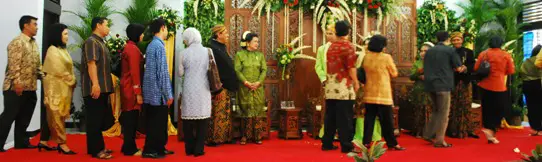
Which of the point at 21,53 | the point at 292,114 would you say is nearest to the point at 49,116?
the point at 21,53

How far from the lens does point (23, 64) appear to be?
488cm

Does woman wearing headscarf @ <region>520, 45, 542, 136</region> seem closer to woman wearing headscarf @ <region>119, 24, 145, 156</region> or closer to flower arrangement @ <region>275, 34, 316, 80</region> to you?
flower arrangement @ <region>275, 34, 316, 80</region>

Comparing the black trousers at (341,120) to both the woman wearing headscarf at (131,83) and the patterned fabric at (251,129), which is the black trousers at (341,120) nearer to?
the patterned fabric at (251,129)

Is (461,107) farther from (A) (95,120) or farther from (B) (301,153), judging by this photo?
(A) (95,120)

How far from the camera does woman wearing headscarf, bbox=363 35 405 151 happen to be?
4.90 m

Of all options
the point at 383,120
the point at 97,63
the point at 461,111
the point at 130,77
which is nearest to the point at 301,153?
the point at 383,120

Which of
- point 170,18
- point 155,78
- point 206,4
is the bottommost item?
point 155,78

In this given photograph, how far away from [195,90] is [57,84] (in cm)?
143

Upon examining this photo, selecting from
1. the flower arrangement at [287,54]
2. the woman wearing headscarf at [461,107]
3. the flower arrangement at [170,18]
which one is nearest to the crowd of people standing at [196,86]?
the woman wearing headscarf at [461,107]

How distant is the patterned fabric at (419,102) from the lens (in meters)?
6.19

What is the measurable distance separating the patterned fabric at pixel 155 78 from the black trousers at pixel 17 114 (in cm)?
154

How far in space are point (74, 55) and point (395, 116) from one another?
459 centimetres

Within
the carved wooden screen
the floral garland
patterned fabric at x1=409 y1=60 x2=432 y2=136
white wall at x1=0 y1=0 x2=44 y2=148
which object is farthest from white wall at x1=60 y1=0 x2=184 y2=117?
patterned fabric at x1=409 y1=60 x2=432 y2=136

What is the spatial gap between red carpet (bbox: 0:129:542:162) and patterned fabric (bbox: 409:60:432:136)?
1.27 ft
